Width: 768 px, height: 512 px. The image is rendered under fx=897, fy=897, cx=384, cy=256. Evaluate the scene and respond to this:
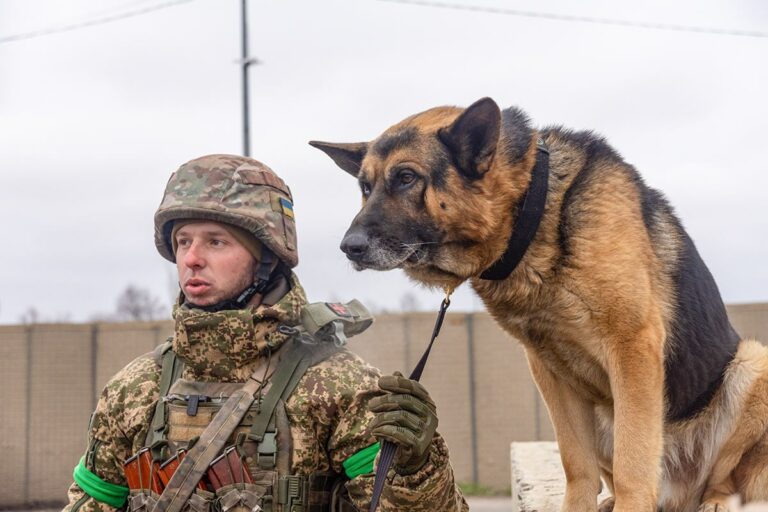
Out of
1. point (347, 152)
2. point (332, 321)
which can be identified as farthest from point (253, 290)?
point (347, 152)

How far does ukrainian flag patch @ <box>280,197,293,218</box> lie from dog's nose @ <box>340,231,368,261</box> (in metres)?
0.55

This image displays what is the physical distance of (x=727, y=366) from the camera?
417cm

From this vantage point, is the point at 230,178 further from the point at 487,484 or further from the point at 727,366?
the point at 487,484

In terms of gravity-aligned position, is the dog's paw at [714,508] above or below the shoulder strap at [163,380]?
below

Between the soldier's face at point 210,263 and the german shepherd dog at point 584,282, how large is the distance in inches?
22.2

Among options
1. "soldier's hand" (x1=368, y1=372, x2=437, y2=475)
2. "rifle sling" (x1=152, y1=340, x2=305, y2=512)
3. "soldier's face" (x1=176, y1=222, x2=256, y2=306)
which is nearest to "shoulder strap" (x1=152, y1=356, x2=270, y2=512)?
"rifle sling" (x1=152, y1=340, x2=305, y2=512)

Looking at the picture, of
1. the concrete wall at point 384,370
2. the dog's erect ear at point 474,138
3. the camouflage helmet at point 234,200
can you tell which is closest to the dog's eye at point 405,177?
the dog's erect ear at point 474,138

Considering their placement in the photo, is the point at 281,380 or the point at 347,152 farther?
the point at 347,152

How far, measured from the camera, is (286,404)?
3.66 meters

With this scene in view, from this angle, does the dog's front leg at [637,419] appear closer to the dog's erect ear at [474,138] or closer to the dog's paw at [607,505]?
the dog's paw at [607,505]

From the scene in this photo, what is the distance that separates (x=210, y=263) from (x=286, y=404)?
0.70 metres

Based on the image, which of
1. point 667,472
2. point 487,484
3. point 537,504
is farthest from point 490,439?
point 667,472

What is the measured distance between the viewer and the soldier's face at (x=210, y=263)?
3.82 metres

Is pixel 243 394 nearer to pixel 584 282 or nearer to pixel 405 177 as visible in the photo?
pixel 405 177
